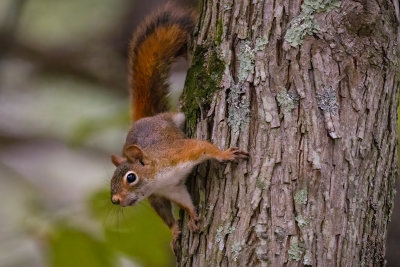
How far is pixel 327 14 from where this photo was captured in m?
1.97

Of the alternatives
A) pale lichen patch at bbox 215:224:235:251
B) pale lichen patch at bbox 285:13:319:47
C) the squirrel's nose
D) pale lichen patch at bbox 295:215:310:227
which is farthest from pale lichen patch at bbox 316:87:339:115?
the squirrel's nose

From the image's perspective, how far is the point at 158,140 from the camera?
2320 mm

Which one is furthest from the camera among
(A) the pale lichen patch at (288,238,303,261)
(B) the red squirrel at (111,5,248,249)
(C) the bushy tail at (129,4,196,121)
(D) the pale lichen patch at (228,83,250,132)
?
(C) the bushy tail at (129,4,196,121)

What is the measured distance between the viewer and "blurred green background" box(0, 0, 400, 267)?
101 inches

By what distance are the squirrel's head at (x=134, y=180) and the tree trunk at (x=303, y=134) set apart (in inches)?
11.2

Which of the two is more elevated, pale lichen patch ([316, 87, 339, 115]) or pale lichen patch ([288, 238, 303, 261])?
pale lichen patch ([316, 87, 339, 115])

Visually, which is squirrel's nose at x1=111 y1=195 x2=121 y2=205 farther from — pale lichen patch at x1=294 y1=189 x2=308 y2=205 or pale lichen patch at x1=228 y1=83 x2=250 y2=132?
pale lichen patch at x1=294 y1=189 x2=308 y2=205

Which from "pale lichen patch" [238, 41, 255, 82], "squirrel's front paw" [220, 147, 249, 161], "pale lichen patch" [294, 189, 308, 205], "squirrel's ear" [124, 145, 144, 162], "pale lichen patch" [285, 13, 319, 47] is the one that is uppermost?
"pale lichen patch" [285, 13, 319, 47]

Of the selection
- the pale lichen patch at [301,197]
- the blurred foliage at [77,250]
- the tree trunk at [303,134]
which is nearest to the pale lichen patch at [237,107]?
the tree trunk at [303,134]

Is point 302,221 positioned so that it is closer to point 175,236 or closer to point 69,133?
point 175,236

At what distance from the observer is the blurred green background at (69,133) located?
256 centimetres

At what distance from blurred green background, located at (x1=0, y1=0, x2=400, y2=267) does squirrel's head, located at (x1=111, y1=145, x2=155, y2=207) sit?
9.9 inches

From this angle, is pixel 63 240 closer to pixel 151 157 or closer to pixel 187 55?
pixel 151 157

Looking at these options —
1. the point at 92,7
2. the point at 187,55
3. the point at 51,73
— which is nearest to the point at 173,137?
the point at 187,55
